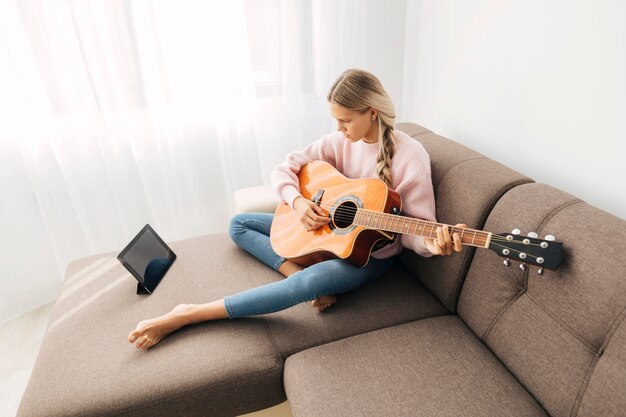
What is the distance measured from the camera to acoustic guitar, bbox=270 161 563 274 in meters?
0.95

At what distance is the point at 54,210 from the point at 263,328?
136 centimetres

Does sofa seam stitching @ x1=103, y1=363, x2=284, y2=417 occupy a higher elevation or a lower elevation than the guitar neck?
lower

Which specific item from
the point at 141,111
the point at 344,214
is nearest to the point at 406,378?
the point at 344,214

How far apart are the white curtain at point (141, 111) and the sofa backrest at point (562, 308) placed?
52.5 inches

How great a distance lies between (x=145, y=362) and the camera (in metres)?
1.16

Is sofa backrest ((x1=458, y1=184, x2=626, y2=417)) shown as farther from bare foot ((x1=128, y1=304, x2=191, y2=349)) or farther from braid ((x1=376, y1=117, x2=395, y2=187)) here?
bare foot ((x1=128, y1=304, x2=191, y2=349))

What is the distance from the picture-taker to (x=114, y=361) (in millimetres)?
1168

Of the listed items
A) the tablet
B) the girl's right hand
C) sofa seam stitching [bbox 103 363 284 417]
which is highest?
the girl's right hand

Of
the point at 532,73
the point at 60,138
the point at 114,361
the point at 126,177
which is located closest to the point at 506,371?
the point at 532,73

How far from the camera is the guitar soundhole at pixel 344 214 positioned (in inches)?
52.8

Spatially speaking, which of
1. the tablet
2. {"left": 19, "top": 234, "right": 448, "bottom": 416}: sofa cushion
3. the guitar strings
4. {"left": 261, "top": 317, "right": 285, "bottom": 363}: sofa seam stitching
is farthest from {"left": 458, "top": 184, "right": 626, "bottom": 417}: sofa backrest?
the tablet

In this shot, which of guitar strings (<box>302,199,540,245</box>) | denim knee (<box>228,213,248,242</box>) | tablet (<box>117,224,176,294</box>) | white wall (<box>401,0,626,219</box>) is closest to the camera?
guitar strings (<box>302,199,540,245</box>)

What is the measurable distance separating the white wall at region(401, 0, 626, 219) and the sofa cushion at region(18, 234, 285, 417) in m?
1.05

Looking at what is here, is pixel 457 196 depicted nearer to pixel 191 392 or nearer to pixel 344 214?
pixel 344 214
